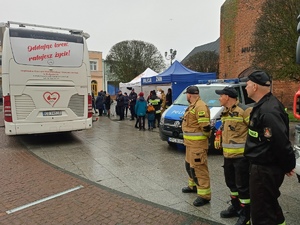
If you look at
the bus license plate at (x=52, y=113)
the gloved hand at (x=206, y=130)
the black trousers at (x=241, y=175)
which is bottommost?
the black trousers at (x=241, y=175)

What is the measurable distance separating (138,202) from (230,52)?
2423cm

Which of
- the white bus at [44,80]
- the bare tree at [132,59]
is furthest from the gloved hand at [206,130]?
the bare tree at [132,59]

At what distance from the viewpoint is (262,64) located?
993cm

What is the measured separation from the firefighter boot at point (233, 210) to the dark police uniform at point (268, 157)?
1.14m

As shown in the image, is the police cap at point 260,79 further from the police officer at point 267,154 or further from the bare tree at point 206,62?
the bare tree at point 206,62

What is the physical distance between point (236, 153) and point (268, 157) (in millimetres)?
1055

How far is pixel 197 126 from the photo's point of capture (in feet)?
13.8

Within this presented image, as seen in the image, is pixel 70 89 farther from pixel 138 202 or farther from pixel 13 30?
pixel 138 202

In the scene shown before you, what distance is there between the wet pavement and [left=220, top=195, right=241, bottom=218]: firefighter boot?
Answer: 0.29 ft

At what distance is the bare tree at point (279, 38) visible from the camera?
8.74m

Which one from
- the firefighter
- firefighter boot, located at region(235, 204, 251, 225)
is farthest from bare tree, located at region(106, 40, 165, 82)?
firefighter boot, located at region(235, 204, 251, 225)

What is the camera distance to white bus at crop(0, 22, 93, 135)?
780cm

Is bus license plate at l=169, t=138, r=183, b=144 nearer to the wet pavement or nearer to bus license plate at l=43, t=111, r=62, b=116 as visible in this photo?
the wet pavement

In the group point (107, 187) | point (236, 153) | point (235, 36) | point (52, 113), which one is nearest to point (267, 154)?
point (236, 153)
